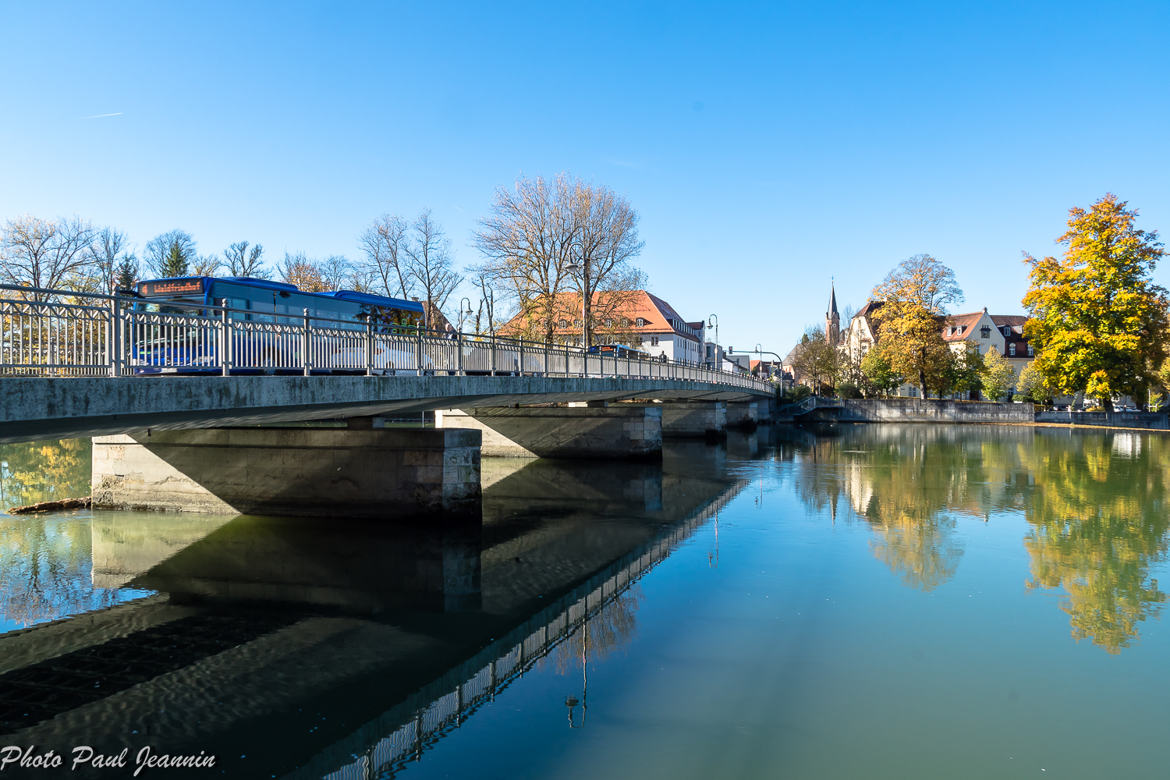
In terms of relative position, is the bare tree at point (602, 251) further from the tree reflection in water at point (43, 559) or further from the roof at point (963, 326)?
the roof at point (963, 326)

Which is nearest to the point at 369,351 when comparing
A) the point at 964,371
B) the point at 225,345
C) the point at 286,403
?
the point at 286,403

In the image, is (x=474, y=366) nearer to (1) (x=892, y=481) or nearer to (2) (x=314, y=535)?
(2) (x=314, y=535)

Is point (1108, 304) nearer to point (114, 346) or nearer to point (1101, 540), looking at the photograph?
point (1101, 540)

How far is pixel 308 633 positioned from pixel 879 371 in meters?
68.6

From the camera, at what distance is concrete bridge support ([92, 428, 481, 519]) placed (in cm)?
1730

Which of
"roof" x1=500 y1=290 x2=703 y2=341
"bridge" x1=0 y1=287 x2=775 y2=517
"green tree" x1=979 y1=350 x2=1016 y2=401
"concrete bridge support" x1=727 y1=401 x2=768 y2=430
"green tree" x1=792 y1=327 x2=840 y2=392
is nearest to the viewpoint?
"bridge" x1=0 y1=287 x2=775 y2=517

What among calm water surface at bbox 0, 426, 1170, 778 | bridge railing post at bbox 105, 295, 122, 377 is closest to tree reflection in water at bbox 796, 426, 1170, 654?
calm water surface at bbox 0, 426, 1170, 778

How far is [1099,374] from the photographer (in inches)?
1944

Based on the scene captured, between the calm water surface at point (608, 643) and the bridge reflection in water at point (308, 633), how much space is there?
50mm

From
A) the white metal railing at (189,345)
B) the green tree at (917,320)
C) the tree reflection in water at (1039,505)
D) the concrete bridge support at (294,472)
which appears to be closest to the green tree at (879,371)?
the green tree at (917,320)

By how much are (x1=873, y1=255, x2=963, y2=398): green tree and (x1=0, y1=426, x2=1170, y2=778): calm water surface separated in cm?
4659

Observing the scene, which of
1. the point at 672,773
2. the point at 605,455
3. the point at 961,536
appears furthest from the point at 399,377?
the point at 605,455

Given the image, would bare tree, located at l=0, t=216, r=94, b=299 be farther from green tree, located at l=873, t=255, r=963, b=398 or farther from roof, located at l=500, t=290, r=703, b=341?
green tree, located at l=873, t=255, r=963, b=398

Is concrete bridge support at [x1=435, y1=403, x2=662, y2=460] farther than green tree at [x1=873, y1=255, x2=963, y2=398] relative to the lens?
No
